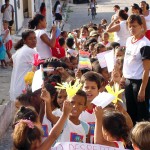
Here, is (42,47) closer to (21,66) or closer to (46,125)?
(21,66)

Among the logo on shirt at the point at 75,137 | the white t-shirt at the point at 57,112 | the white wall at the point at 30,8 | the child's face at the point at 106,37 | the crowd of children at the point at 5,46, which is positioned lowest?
the white wall at the point at 30,8

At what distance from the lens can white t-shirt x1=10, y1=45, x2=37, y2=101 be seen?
23.0 feet

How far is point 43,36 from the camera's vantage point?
7945 mm

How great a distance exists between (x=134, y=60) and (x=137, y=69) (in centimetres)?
13

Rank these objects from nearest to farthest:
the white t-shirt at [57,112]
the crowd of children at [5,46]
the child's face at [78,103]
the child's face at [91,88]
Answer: the child's face at [78,103]
the white t-shirt at [57,112]
the child's face at [91,88]
the crowd of children at [5,46]

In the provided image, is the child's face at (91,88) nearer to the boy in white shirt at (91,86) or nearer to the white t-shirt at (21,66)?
the boy in white shirt at (91,86)

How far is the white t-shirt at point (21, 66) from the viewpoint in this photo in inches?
276

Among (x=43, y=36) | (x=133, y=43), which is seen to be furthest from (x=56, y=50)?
(x=133, y=43)

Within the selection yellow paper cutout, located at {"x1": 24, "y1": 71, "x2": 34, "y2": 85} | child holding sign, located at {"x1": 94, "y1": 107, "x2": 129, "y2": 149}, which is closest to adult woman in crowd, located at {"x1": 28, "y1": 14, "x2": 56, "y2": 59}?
yellow paper cutout, located at {"x1": 24, "y1": 71, "x2": 34, "y2": 85}

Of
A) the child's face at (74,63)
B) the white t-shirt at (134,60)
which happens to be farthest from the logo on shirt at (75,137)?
the child's face at (74,63)

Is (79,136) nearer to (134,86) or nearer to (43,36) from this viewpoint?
(134,86)

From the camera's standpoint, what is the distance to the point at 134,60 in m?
6.58

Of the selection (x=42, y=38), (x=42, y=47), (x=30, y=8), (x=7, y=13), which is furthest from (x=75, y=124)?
(x=30, y=8)

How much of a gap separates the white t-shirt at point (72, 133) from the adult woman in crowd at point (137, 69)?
171cm
